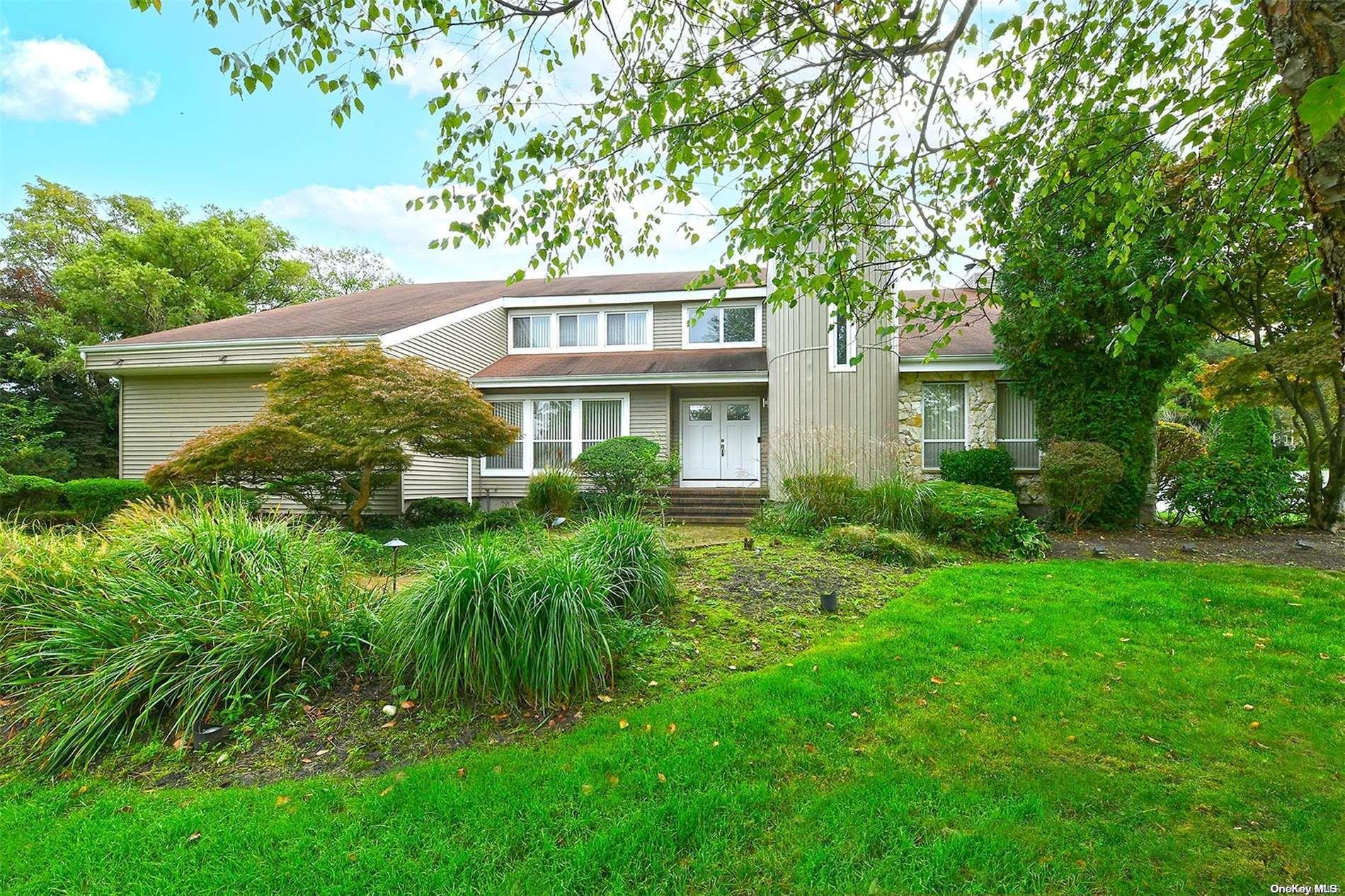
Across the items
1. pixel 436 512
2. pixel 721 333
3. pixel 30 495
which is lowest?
pixel 436 512

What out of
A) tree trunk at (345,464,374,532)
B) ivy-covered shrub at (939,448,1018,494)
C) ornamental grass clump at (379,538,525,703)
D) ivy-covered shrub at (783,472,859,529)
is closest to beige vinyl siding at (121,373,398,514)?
tree trunk at (345,464,374,532)

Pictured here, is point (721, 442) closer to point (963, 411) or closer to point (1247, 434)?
point (963, 411)

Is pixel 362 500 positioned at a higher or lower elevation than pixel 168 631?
higher

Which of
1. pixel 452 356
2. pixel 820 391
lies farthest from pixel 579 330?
pixel 820 391

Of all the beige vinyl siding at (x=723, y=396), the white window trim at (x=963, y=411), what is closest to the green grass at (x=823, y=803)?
the white window trim at (x=963, y=411)

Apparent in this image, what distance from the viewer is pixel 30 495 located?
10859 millimetres

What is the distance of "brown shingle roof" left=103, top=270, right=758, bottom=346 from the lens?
39.7ft

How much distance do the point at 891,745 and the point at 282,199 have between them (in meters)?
32.0

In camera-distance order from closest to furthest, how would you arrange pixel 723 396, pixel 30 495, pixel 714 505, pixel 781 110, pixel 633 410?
pixel 781 110 < pixel 30 495 < pixel 714 505 < pixel 633 410 < pixel 723 396

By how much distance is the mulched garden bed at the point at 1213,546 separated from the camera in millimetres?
7066

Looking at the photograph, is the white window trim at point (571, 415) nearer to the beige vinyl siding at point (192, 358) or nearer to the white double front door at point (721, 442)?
the white double front door at point (721, 442)

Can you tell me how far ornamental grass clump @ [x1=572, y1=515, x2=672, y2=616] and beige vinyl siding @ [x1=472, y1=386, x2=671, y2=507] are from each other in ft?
27.7

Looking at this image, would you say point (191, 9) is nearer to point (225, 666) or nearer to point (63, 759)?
point (225, 666)

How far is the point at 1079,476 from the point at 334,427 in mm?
11756
